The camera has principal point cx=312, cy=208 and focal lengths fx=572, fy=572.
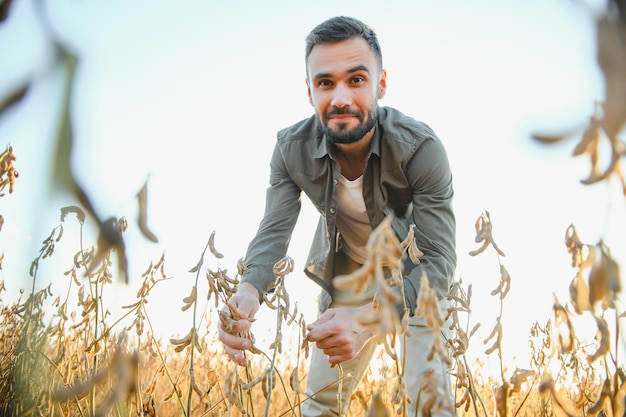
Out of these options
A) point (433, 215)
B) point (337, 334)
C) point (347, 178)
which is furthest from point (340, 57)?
point (337, 334)

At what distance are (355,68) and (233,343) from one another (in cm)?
181

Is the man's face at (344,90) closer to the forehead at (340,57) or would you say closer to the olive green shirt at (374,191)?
the forehead at (340,57)

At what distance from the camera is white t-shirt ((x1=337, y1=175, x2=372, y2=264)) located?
2.70 meters

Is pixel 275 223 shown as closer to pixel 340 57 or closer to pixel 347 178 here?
pixel 347 178

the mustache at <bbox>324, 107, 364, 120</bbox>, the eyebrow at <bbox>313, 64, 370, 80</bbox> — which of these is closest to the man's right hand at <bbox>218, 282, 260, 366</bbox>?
the mustache at <bbox>324, 107, 364, 120</bbox>

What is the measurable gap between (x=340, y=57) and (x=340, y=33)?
189 mm

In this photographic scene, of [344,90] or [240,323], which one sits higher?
[344,90]

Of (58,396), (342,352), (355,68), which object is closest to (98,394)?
(342,352)

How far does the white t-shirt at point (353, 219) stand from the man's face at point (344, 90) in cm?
23

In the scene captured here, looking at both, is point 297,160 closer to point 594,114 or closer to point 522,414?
point 522,414

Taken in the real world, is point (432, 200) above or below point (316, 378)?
above

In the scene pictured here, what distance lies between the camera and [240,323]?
3.81 feet

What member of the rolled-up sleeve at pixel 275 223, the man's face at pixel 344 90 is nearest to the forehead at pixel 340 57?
the man's face at pixel 344 90

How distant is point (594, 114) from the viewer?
30cm
